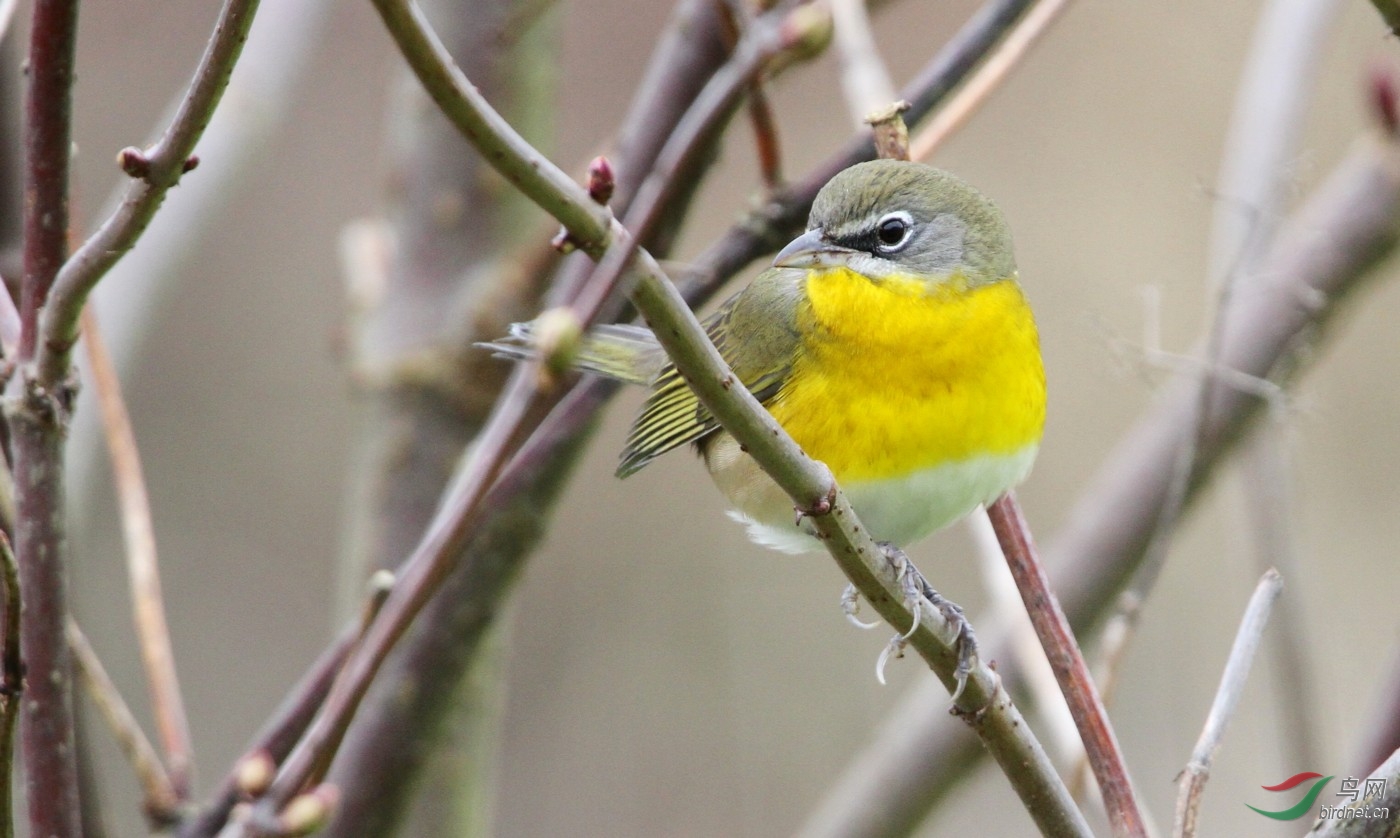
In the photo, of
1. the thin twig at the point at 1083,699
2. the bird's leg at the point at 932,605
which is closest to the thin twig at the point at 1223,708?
the thin twig at the point at 1083,699

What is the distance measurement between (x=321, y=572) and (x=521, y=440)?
21.2ft

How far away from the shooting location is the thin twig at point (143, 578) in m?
2.39

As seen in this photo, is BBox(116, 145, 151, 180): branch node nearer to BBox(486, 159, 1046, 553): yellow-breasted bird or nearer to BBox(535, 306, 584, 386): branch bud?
BBox(535, 306, 584, 386): branch bud

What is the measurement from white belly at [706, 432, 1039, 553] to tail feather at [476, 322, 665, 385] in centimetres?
30

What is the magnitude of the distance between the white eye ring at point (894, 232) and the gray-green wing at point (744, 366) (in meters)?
0.24

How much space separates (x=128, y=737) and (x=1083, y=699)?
4.92ft

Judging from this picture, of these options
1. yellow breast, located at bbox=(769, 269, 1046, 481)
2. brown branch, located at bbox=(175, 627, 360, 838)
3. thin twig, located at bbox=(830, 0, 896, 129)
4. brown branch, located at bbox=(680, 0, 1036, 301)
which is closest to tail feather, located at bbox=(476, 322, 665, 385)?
brown branch, located at bbox=(680, 0, 1036, 301)

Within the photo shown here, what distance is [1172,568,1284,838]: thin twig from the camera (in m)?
1.91

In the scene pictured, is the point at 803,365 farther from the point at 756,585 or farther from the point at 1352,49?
the point at 1352,49

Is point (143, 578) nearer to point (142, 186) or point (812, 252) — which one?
point (142, 186)

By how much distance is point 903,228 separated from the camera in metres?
2.87

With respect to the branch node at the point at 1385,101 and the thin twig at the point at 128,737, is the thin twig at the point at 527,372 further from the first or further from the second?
the branch node at the point at 1385,101

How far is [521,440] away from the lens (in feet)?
4.99

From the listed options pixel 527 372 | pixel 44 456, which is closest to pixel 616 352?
pixel 527 372
